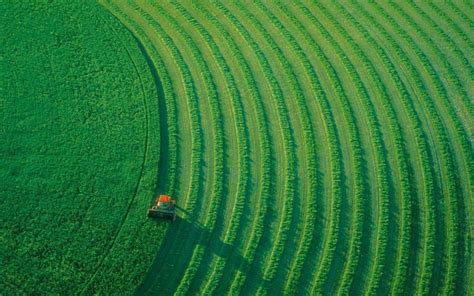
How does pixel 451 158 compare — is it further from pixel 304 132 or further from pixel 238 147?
pixel 238 147

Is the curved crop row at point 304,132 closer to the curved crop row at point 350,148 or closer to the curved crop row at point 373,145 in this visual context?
the curved crop row at point 350,148

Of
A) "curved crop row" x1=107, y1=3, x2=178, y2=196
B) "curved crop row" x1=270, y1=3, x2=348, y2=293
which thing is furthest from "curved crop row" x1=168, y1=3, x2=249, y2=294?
"curved crop row" x1=270, y1=3, x2=348, y2=293

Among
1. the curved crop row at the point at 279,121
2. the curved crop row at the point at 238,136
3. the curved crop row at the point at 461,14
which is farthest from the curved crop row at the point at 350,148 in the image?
the curved crop row at the point at 461,14

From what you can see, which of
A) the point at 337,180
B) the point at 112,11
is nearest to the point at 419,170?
the point at 337,180

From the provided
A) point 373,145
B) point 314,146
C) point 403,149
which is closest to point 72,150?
point 314,146

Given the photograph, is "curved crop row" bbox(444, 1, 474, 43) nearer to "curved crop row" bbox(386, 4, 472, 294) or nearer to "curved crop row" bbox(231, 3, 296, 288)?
"curved crop row" bbox(386, 4, 472, 294)

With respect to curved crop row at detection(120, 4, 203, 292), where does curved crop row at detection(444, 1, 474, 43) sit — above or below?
above
